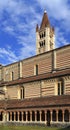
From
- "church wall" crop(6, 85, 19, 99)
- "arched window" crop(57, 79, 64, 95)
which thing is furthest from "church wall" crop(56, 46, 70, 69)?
"church wall" crop(6, 85, 19, 99)

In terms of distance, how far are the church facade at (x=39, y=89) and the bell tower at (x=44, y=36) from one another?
39.5m

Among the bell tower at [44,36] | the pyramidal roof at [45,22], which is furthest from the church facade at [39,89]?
the pyramidal roof at [45,22]

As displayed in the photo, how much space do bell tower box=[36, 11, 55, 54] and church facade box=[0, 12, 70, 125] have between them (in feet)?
130

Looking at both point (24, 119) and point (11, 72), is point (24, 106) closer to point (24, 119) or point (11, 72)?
point (24, 119)

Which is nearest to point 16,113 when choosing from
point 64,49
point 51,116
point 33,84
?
point 33,84

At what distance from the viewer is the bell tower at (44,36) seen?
93363 mm

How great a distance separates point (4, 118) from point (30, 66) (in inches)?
384

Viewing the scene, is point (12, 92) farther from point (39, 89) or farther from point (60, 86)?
point (60, 86)

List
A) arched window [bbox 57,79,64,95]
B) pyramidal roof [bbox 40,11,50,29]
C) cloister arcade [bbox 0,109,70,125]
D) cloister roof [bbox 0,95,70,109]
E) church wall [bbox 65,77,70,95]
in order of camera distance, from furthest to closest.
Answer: pyramidal roof [bbox 40,11,50,29] → arched window [bbox 57,79,64,95] → church wall [bbox 65,77,70,95] → cloister roof [bbox 0,95,70,109] → cloister arcade [bbox 0,109,70,125]

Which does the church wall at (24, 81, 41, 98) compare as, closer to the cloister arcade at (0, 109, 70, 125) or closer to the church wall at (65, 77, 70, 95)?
the cloister arcade at (0, 109, 70, 125)

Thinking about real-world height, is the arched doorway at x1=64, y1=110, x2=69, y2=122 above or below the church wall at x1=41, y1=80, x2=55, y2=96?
below

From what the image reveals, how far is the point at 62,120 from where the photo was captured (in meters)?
35.7

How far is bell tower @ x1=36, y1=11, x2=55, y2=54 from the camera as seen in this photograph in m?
93.4

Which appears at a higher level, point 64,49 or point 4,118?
point 64,49
